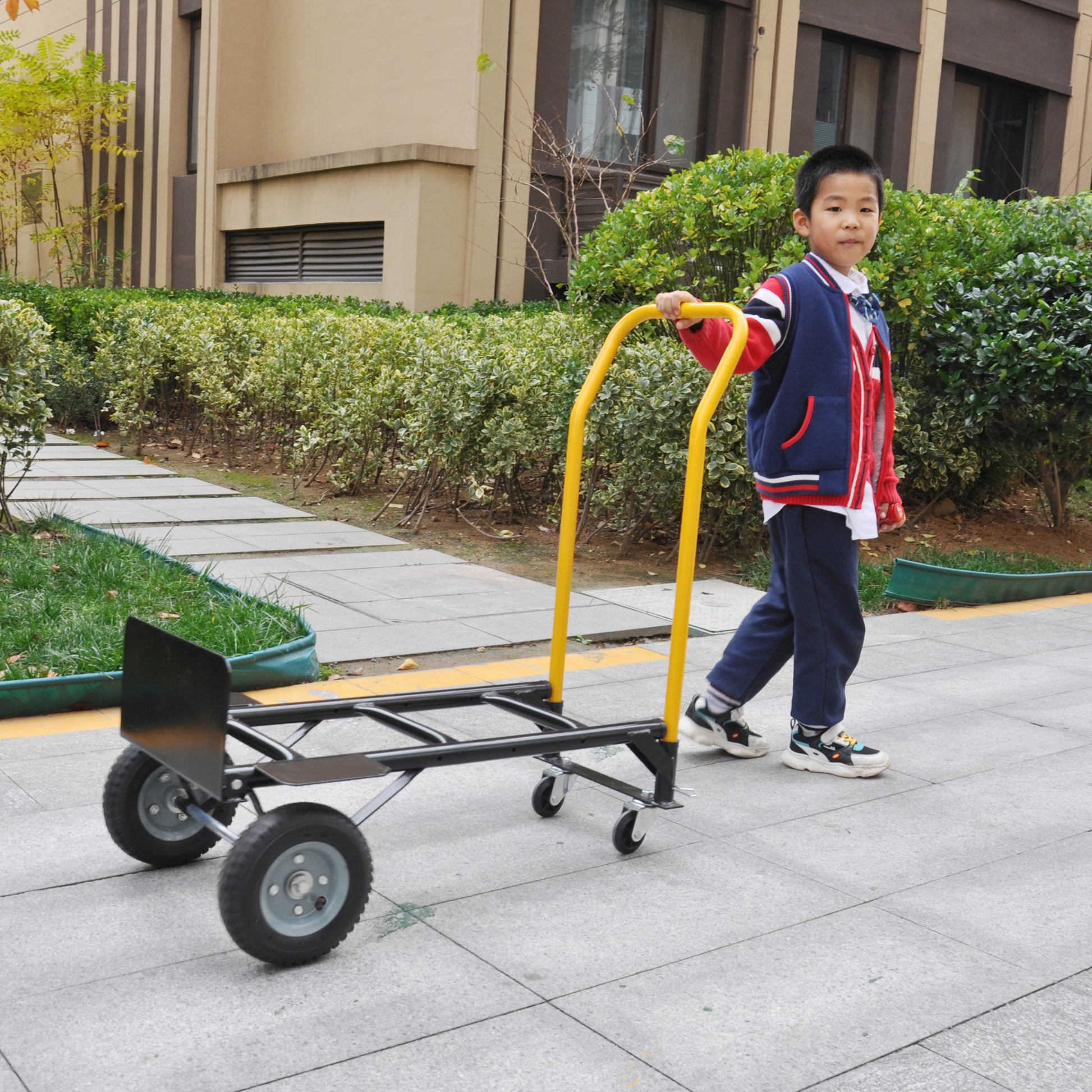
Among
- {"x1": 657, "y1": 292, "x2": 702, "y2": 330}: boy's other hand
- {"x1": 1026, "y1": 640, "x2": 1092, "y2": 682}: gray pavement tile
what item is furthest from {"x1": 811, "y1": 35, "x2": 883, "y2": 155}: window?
{"x1": 657, "y1": 292, "x2": 702, "y2": 330}: boy's other hand

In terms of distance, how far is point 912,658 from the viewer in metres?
5.75

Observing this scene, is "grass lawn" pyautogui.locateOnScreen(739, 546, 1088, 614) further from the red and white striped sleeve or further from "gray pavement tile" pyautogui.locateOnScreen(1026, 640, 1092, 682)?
the red and white striped sleeve

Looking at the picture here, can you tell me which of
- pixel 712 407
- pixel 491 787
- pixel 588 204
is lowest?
pixel 491 787

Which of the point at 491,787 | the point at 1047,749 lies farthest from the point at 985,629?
the point at 491,787

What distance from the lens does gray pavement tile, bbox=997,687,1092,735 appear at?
4805 millimetres

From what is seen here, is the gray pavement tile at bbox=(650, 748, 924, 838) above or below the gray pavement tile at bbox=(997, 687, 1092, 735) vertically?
below

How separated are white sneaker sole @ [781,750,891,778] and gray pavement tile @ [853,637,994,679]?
127 cm

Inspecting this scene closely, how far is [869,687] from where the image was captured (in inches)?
206

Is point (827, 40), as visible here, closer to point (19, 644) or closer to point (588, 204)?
point (588, 204)

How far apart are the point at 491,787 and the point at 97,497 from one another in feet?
18.9

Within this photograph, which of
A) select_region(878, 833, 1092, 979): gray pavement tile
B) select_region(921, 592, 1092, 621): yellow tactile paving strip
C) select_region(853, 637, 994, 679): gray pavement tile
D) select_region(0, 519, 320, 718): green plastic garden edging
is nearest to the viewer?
select_region(878, 833, 1092, 979): gray pavement tile

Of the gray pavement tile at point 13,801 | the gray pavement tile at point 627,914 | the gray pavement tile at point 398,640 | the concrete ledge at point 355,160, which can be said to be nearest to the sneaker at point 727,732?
the gray pavement tile at point 627,914

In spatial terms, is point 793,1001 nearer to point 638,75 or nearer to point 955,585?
point 955,585

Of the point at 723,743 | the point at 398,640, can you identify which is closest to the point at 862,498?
the point at 723,743
